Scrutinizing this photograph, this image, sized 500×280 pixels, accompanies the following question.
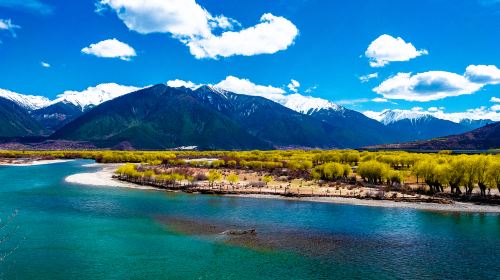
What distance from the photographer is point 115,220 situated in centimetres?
7944

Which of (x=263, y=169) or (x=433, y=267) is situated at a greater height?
(x=263, y=169)

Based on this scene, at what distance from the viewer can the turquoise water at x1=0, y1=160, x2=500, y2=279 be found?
51.7 metres

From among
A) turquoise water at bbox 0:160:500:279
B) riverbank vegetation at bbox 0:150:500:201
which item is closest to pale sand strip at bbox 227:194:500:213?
turquoise water at bbox 0:160:500:279

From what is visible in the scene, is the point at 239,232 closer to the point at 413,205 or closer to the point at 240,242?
the point at 240,242

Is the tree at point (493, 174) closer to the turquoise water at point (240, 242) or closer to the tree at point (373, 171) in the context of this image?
the turquoise water at point (240, 242)

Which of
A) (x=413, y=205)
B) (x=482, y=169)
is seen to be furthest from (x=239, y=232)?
(x=482, y=169)

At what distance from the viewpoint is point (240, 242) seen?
211 ft

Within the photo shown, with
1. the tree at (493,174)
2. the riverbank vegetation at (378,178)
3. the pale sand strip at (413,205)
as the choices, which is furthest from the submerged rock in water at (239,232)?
the tree at (493,174)

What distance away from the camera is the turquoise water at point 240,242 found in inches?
2034

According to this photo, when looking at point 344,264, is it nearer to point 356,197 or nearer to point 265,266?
point 265,266

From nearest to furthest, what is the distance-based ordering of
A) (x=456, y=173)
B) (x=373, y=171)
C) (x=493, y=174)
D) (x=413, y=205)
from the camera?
(x=413, y=205), (x=493, y=174), (x=456, y=173), (x=373, y=171)

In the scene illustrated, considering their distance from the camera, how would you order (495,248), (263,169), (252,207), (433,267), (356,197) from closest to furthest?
(433,267) → (495,248) → (252,207) → (356,197) → (263,169)

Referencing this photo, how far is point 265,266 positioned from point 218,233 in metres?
17.9

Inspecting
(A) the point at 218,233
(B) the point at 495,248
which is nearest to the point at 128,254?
(A) the point at 218,233
